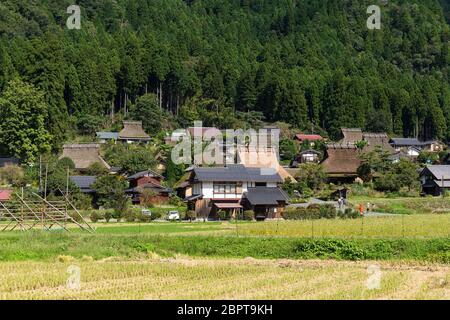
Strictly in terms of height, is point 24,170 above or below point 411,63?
below

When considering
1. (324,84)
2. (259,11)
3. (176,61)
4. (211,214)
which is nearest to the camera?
(211,214)

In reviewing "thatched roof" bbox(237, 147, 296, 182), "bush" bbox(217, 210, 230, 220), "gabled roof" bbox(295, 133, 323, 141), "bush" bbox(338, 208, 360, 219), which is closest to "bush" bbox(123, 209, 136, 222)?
"bush" bbox(217, 210, 230, 220)

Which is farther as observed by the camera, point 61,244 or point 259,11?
point 259,11

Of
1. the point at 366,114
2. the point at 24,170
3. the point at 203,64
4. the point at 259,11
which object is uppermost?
the point at 259,11

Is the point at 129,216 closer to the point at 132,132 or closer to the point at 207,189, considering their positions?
the point at 207,189

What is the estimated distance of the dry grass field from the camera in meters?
13.0

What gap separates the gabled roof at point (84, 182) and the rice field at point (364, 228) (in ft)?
40.4

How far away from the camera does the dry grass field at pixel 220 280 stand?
13.0 m

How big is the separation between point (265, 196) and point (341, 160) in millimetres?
9629

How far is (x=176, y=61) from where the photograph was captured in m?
51.8
